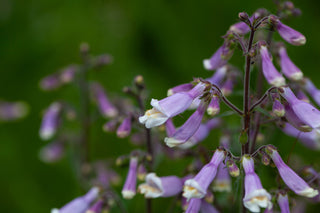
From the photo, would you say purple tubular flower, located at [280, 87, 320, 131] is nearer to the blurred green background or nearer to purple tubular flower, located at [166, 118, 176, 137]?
purple tubular flower, located at [166, 118, 176, 137]

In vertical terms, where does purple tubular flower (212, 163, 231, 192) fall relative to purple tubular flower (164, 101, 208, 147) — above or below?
below

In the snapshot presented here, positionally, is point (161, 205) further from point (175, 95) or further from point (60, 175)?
point (175, 95)

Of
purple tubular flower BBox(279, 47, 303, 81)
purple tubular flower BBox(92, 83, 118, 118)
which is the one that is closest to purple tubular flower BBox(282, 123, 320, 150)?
purple tubular flower BBox(279, 47, 303, 81)

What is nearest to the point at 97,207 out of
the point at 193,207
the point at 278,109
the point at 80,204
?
the point at 80,204

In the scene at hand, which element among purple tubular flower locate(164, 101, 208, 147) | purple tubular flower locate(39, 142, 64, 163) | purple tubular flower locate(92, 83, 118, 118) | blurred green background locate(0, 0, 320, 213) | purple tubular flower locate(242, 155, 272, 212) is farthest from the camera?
blurred green background locate(0, 0, 320, 213)

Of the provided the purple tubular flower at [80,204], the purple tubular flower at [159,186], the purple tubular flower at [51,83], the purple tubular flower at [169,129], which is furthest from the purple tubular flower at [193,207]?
the purple tubular flower at [51,83]

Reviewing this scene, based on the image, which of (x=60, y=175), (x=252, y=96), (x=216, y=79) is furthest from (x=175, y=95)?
(x=60, y=175)

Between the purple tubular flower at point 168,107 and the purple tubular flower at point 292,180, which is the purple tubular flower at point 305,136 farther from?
the purple tubular flower at point 168,107
